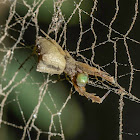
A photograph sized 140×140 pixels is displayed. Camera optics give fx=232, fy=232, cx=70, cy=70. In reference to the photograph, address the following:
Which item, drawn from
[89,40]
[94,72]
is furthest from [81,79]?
[89,40]

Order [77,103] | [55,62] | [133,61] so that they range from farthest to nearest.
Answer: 1. [77,103]
2. [133,61]
3. [55,62]

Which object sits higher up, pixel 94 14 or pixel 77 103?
pixel 94 14

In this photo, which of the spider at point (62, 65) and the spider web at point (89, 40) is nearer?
the spider at point (62, 65)

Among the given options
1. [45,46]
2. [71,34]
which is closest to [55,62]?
[45,46]

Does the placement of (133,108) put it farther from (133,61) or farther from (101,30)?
(101,30)

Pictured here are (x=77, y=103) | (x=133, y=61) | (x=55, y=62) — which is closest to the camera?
(x=55, y=62)

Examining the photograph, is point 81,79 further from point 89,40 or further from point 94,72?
point 89,40

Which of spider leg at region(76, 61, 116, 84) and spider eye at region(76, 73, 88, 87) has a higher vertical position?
spider leg at region(76, 61, 116, 84)

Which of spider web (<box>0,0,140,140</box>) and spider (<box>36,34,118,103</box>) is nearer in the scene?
spider (<box>36,34,118,103</box>)
